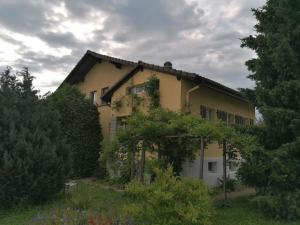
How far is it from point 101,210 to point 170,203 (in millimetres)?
2752

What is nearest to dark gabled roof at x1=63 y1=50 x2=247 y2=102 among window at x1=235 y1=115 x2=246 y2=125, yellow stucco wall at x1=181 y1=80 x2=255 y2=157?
yellow stucco wall at x1=181 y1=80 x2=255 y2=157

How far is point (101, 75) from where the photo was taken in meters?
23.1

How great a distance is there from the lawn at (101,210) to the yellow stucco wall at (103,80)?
896 centimetres

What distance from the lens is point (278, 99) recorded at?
10.1 meters

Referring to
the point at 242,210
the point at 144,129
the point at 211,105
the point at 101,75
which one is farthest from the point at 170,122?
the point at 101,75

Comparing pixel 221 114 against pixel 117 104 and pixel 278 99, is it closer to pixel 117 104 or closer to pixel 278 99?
pixel 117 104

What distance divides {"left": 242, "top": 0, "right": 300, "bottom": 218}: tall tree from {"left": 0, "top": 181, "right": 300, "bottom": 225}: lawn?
0.58 metres

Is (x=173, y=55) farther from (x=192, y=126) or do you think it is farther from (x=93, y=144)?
(x=192, y=126)

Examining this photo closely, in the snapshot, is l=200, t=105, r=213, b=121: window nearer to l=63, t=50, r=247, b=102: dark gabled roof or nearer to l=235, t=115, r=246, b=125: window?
l=63, t=50, r=247, b=102: dark gabled roof

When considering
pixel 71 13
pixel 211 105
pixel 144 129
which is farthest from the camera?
pixel 211 105

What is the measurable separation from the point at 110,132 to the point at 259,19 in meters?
11.2

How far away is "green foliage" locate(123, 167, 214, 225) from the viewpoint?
6789 millimetres

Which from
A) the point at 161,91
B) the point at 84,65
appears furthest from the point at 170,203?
the point at 84,65

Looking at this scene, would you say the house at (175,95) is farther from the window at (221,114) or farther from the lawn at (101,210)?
the lawn at (101,210)
